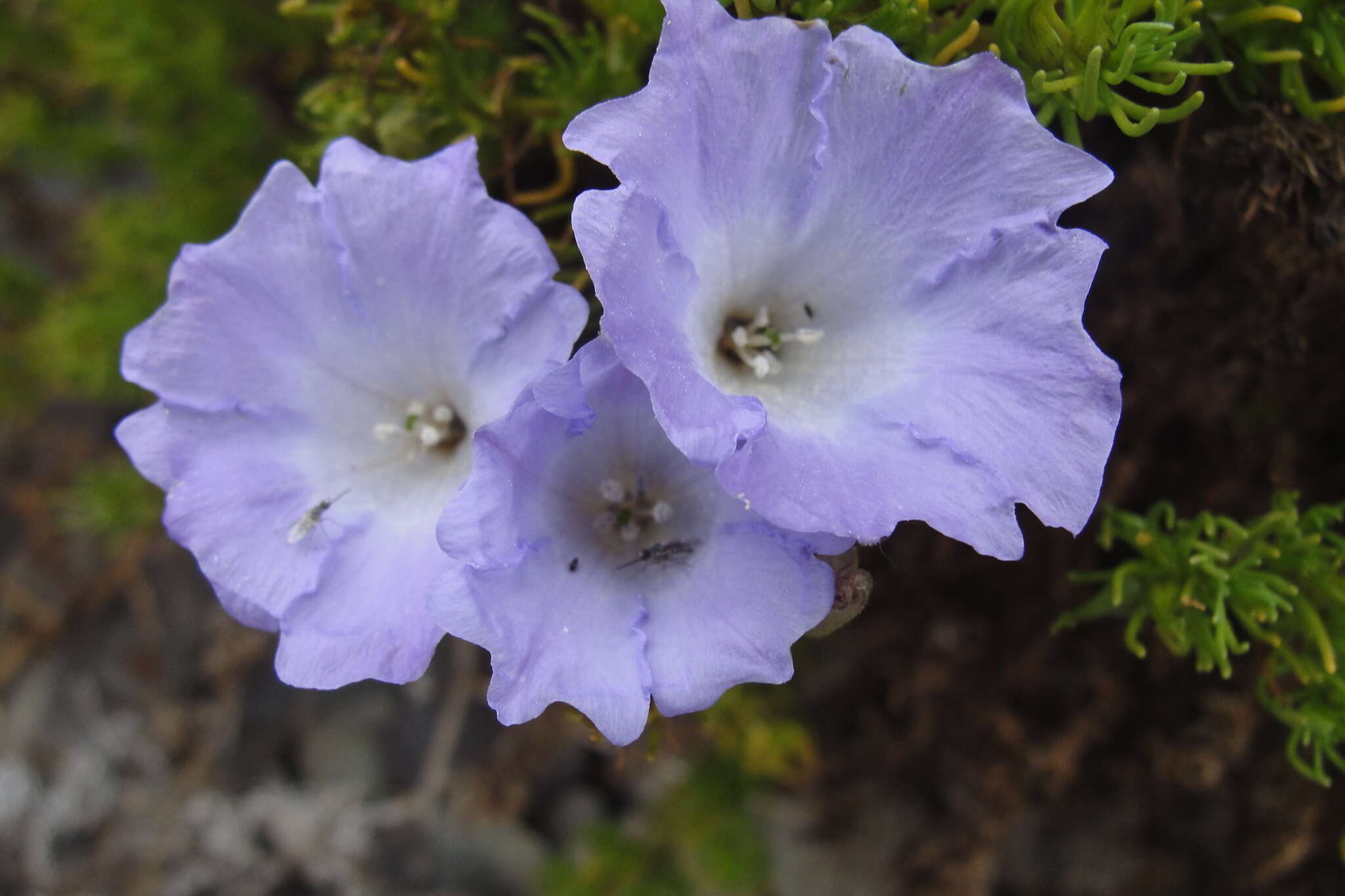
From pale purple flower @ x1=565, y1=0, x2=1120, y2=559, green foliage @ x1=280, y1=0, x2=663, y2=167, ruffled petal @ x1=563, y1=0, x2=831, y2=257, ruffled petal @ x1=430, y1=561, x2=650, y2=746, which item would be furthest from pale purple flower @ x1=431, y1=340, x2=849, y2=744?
green foliage @ x1=280, y1=0, x2=663, y2=167

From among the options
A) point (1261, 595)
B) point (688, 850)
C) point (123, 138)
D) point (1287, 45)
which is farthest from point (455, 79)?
point (688, 850)

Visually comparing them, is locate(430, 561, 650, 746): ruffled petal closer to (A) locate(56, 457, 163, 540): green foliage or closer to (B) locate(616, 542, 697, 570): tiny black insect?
(B) locate(616, 542, 697, 570): tiny black insect

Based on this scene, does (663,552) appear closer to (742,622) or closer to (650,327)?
(742,622)

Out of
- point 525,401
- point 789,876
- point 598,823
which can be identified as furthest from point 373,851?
point 525,401

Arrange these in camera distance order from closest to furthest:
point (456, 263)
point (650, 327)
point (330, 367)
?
point (650, 327) → point (456, 263) → point (330, 367)

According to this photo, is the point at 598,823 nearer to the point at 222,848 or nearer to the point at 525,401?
the point at 222,848
